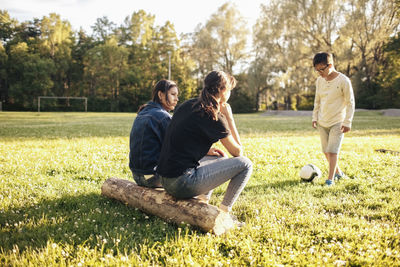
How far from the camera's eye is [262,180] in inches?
233

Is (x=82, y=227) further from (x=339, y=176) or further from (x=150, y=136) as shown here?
(x=339, y=176)

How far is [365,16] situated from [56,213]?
143ft

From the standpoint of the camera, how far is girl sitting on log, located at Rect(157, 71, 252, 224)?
10.6ft

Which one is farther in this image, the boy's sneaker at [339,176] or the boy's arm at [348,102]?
the boy's sneaker at [339,176]

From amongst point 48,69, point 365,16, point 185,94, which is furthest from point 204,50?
point 48,69

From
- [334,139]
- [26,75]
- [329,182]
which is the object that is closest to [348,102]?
[334,139]

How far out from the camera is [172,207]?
3584 millimetres

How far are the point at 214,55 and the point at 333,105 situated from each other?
50.1 meters

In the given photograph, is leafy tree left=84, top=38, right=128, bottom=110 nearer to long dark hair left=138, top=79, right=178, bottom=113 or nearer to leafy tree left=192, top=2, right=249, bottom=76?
leafy tree left=192, top=2, right=249, bottom=76

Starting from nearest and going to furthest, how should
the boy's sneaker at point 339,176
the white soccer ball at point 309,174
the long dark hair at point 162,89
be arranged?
1. the long dark hair at point 162,89
2. the white soccer ball at point 309,174
3. the boy's sneaker at point 339,176

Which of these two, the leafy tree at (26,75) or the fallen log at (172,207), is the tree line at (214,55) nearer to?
the leafy tree at (26,75)

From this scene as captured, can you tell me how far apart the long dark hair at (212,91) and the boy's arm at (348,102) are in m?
3.12

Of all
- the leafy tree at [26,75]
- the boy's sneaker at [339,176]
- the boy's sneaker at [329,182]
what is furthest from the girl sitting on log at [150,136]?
the leafy tree at [26,75]

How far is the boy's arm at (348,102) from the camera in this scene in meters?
5.41
